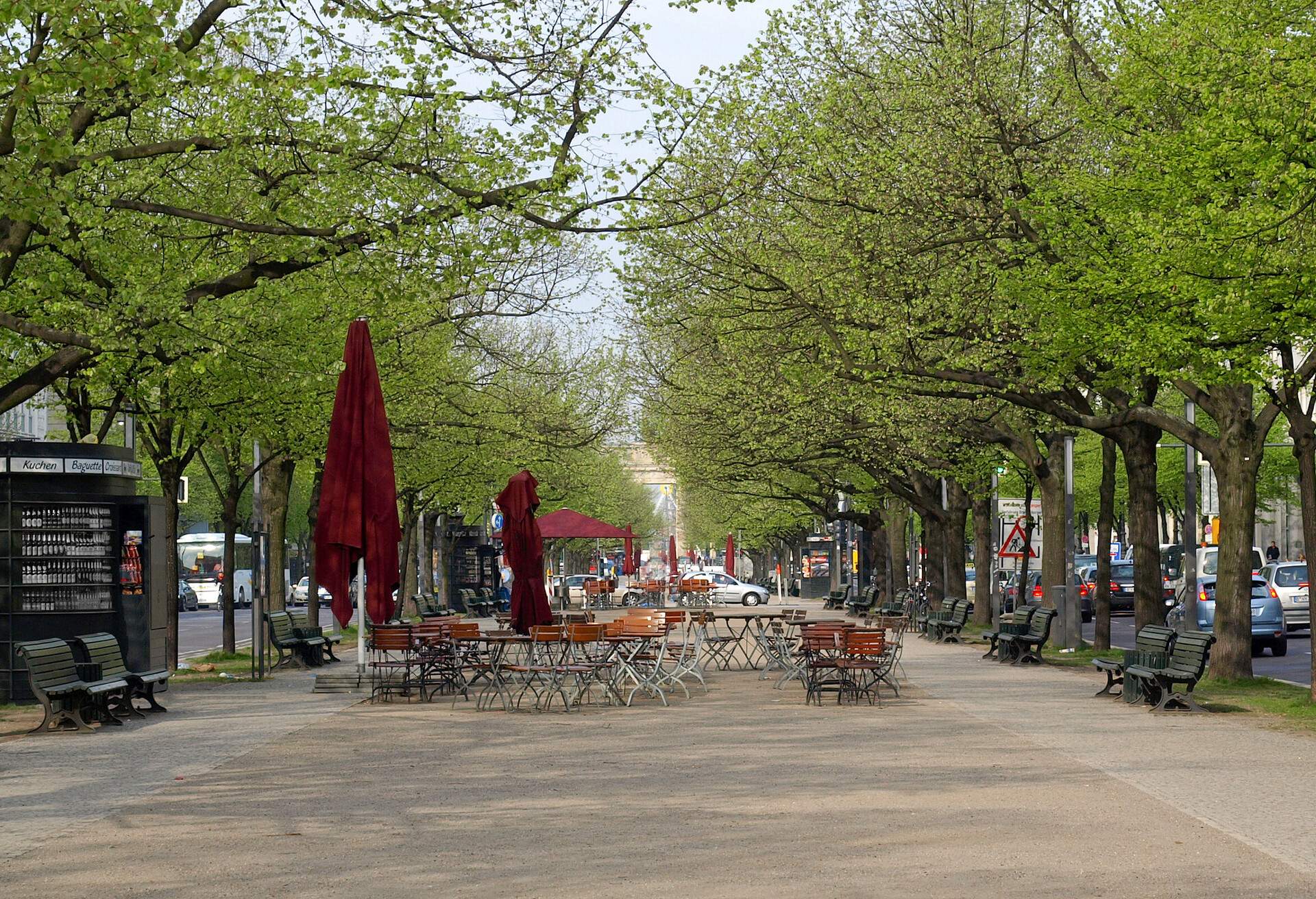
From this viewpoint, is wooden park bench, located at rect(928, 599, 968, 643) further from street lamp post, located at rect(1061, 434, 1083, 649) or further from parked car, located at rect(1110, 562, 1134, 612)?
parked car, located at rect(1110, 562, 1134, 612)

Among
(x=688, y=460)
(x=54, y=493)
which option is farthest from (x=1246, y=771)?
(x=688, y=460)

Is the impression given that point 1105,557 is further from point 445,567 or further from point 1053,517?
point 445,567

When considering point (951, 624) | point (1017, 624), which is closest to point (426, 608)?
point (951, 624)

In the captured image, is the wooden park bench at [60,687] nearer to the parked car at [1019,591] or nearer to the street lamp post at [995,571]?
the street lamp post at [995,571]

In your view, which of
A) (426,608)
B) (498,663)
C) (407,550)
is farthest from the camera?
(407,550)

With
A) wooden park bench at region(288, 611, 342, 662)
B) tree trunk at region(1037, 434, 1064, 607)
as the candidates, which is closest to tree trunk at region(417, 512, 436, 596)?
wooden park bench at region(288, 611, 342, 662)

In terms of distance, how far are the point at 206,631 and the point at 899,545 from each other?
21089 mm

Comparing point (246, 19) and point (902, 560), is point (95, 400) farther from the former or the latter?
point (902, 560)

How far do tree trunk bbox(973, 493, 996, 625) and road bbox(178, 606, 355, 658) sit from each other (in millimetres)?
17126

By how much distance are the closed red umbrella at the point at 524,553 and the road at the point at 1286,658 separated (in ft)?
33.6

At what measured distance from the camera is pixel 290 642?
26.2m

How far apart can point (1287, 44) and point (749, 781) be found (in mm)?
8833

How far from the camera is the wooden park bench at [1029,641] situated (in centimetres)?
2584

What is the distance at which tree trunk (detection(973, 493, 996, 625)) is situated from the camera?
39.2 metres
